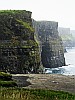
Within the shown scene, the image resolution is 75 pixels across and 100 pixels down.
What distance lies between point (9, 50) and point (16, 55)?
319cm

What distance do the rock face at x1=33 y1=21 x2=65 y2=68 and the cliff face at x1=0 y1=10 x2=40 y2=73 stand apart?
57.3 meters

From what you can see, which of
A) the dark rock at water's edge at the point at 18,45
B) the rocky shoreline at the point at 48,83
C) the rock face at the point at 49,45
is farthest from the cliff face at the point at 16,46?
the rock face at the point at 49,45

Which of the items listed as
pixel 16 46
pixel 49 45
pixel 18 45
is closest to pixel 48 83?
pixel 16 46

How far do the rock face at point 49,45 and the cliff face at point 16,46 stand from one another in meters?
57.3

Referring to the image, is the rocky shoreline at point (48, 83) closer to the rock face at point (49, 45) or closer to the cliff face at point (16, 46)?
the cliff face at point (16, 46)

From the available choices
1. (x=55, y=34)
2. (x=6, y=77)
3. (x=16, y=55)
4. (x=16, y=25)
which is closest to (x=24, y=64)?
(x=16, y=55)

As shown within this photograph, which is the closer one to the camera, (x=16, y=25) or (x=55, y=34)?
(x=16, y=25)

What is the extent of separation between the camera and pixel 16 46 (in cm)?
10481

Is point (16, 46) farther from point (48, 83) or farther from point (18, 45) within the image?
point (48, 83)

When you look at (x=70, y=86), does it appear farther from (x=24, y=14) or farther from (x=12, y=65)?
(x=24, y=14)

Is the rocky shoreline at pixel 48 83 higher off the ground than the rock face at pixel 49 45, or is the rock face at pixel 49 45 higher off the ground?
the rock face at pixel 49 45

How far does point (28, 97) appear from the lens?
32.6 metres

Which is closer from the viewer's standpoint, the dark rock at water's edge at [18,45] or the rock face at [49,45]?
the dark rock at water's edge at [18,45]

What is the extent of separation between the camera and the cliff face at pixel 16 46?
104019 millimetres
